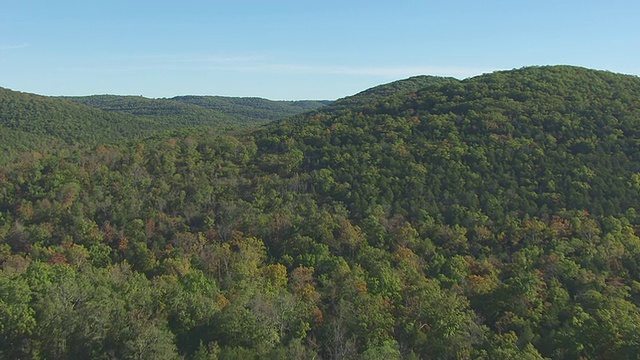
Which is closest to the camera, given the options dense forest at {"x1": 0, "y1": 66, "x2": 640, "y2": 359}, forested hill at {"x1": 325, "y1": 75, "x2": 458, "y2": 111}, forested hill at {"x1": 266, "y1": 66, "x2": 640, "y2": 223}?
dense forest at {"x1": 0, "y1": 66, "x2": 640, "y2": 359}

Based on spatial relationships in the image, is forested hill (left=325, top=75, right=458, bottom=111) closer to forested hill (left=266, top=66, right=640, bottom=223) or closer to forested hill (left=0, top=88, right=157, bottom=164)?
forested hill (left=266, top=66, right=640, bottom=223)

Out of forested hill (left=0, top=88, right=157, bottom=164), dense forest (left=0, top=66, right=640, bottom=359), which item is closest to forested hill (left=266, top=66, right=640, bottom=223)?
dense forest (left=0, top=66, right=640, bottom=359)

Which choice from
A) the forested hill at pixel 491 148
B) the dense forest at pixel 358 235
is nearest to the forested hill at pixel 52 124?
the dense forest at pixel 358 235

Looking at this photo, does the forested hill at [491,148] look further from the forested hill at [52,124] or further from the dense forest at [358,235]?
the forested hill at [52,124]

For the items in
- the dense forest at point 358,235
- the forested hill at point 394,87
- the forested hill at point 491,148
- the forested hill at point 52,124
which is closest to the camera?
the dense forest at point 358,235

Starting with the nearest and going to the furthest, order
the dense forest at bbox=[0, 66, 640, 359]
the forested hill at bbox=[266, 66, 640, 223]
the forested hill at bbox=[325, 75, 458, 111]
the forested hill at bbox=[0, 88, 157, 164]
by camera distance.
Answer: the dense forest at bbox=[0, 66, 640, 359], the forested hill at bbox=[266, 66, 640, 223], the forested hill at bbox=[0, 88, 157, 164], the forested hill at bbox=[325, 75, 458, 111]

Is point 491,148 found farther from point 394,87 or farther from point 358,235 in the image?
point 394,87

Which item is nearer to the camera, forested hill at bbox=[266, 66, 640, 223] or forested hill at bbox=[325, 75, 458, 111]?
forested hill at bbox=[266, 66, 640, 223]

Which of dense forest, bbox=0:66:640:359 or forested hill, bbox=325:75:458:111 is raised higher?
forested hill, bbox=325:75:458:111

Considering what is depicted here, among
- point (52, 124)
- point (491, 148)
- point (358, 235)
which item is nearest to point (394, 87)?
point (491, 148)

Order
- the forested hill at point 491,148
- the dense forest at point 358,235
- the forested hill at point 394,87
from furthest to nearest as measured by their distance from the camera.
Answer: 1. the forested hill at point 394,87
2. the forested hill at point 491,148
3. the dense forest at point 358,235
